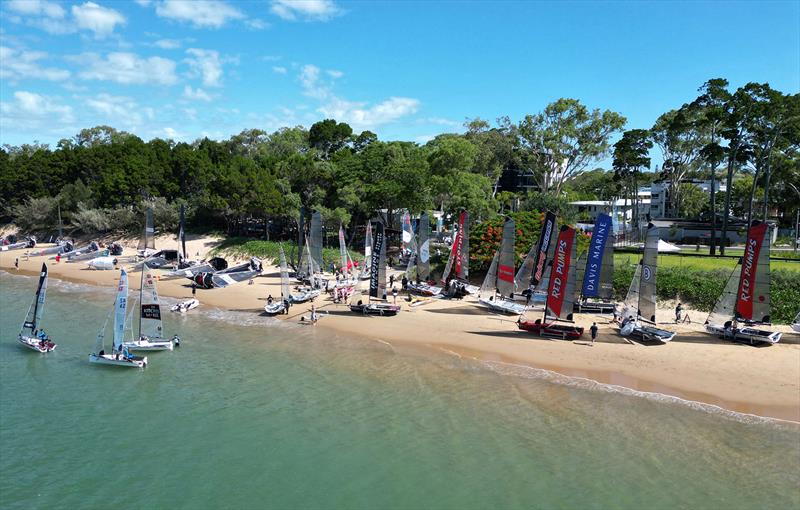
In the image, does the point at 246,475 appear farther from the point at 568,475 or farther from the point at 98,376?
the point at 98,376

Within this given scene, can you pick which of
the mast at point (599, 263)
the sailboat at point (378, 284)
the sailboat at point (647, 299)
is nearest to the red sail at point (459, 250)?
the sailboat at point (378, 284)

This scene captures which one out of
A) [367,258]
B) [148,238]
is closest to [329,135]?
[148,238]

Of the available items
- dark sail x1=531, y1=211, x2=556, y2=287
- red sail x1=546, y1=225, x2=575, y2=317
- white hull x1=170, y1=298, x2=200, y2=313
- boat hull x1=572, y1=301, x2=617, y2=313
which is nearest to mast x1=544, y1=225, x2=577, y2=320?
red sail x1=546, y1=225, x2=575, y2=317

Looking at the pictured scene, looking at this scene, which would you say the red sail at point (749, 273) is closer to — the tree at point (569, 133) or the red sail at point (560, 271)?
the red sail at point (560, 271)

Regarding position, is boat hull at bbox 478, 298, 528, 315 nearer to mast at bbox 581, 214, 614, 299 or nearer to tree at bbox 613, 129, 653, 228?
mast at bbox 581, 214, 614, 299

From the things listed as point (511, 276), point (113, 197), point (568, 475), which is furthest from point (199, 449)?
point (113, 197)
